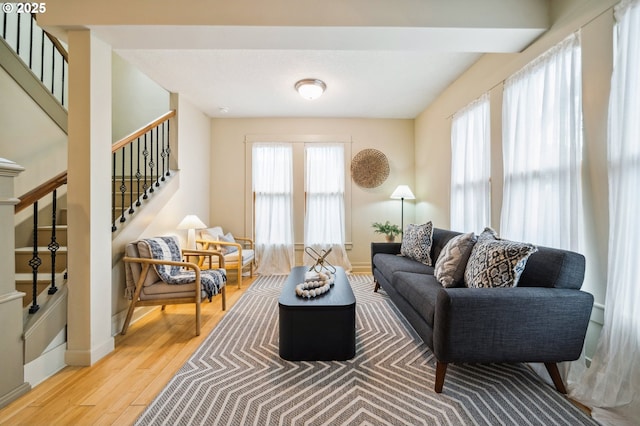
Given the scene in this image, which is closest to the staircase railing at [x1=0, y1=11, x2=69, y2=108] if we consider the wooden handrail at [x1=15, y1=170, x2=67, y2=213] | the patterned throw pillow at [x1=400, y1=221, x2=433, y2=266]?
the wooden handrail at [x1=15, y1=170, x2=67, y2=213]

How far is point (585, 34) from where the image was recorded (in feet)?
→ 6.27

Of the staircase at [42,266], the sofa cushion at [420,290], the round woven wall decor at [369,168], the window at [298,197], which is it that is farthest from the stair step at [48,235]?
the round woven wall decor at [369,168]

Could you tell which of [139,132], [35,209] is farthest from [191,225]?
[35,209]

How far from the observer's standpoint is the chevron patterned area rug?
1559 millimetres

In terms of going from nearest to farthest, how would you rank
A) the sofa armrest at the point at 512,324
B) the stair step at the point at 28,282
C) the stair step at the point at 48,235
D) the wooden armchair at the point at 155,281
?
the sofa armrest at the point at 512,324 < the stair step at the point at 28,282 < the wooden armchair at the point at 155,281 < the stair step at the point at 48,235

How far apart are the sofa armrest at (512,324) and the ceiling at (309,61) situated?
6.49 ft

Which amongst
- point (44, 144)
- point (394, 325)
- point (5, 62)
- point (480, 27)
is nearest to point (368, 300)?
point (394, 325)

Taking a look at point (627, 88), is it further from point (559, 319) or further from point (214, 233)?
point (214, 233)

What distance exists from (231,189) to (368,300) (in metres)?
3.17

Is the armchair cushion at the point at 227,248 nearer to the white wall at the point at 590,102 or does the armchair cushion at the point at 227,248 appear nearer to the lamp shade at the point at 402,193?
the lamp shade at the point at 402,193

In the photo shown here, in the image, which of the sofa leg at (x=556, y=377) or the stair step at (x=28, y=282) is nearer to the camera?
the sofa leg at (x=556, y=377)

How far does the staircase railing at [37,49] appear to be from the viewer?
117 inches

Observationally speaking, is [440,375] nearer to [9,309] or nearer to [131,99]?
[9,309]

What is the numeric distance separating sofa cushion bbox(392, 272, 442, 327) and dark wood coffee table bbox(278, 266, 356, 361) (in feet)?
1.62
